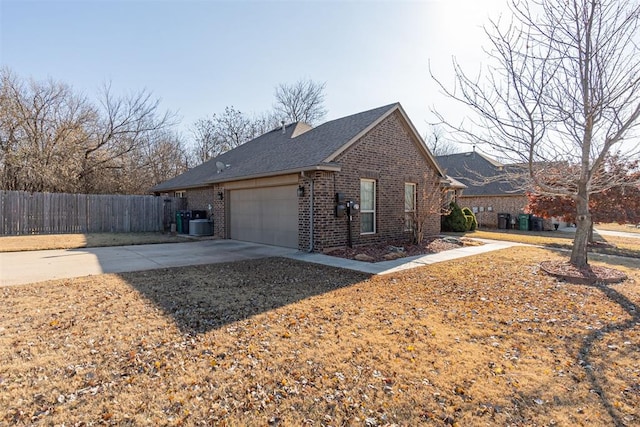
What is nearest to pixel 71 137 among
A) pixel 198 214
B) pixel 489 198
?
pixel 198 214

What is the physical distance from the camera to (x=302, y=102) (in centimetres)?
3334

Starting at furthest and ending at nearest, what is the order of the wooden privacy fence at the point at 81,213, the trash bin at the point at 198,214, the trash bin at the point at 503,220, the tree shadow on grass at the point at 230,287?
the trash bin at the point at 503,220
the trash bin at the point at 198,214
the wooden privacy fence at the point at 81,213
the tree shadow on grass at the point at 230,287

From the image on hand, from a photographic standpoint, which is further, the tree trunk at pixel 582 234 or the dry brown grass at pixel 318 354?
the tree trunk at pixel 582 234

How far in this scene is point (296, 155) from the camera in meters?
11.4

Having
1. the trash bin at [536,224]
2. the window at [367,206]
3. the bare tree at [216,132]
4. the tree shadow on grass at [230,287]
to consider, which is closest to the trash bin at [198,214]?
the tree shadow on grass at [230,287]

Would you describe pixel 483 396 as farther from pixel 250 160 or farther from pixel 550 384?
pixel 250 160

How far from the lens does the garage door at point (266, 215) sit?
10898 millimetres

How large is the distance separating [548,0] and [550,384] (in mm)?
7202

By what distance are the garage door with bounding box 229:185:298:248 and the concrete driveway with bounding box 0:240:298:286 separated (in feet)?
1.47

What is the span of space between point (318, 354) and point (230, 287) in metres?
3.13

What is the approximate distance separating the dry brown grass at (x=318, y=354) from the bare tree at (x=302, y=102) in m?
28.9

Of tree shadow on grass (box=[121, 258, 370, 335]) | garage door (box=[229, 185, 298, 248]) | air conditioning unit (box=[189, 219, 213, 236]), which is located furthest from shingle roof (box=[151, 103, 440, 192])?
tree shadow on grass (box=[121, 258, 370, 335])

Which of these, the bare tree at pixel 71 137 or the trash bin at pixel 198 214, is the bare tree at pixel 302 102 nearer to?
the bare tree at pixel 71 137

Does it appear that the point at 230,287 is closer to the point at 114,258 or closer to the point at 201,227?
the point at 114,258
